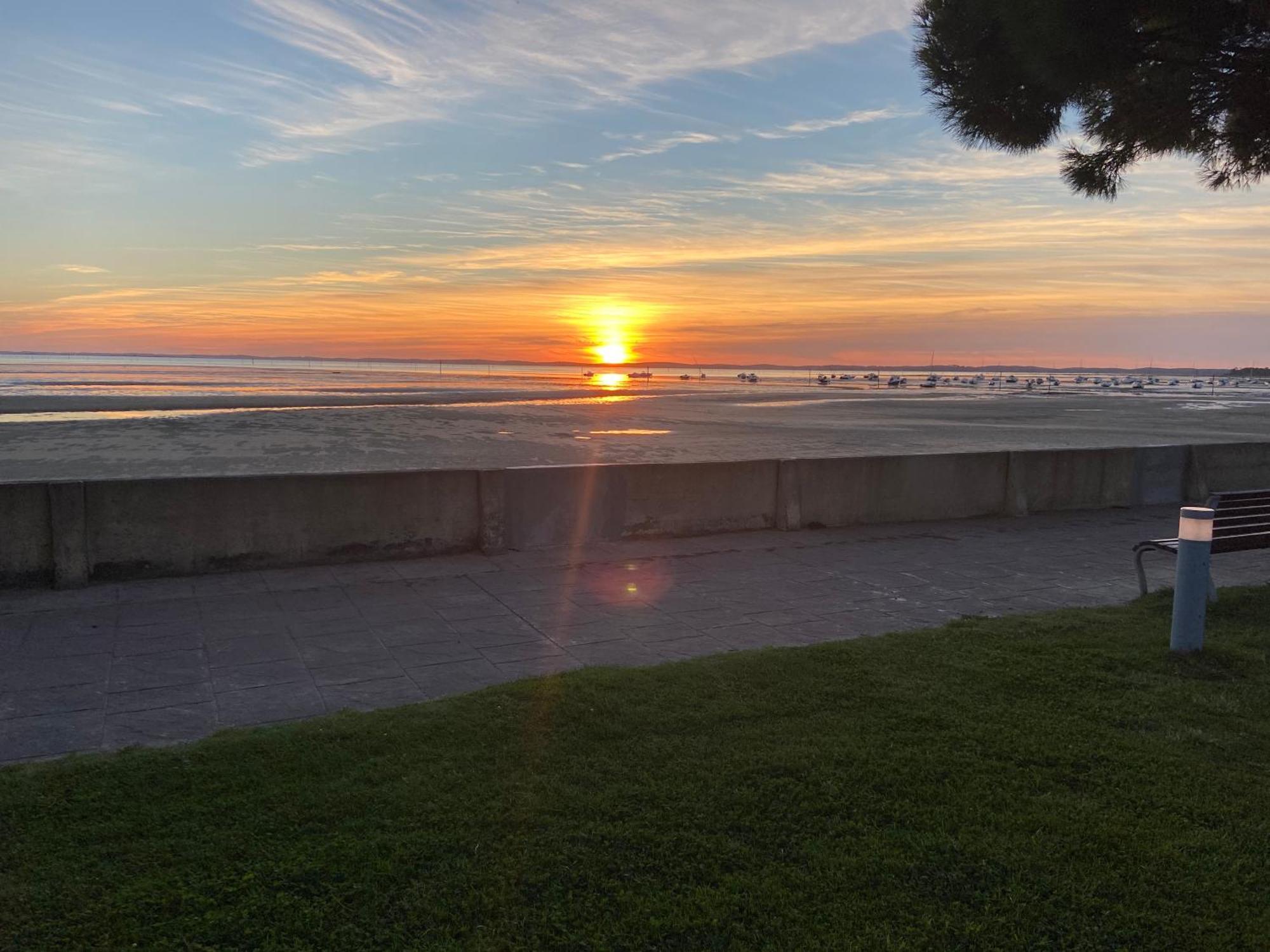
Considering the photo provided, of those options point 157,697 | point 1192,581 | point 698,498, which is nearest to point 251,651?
point 157,697

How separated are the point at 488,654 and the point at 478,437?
2075 cm

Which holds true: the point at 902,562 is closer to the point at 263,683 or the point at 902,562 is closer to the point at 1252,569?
the point at 1252,569

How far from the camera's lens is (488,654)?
5.77m

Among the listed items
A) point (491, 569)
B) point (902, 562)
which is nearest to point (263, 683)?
point (491, 569)

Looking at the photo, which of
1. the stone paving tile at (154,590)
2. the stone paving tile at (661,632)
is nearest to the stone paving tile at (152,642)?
the stone paving tile at (154,590)

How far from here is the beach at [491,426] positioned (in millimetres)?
20094

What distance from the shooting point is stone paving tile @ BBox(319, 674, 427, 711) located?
193 inches

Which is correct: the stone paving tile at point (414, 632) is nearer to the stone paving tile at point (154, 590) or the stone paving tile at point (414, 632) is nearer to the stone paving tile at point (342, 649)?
the stone paving tile at point (342, 649)

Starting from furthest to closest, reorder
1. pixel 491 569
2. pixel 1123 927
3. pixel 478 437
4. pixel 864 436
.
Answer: pixel 864 436
pixel 478 437
pixel 491 569
pixel 1123 927

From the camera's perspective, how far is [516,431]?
28.6 meters

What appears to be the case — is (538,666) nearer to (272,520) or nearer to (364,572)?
(364,572)

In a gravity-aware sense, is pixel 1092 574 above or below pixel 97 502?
below

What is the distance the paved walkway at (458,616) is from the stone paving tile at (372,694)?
1 centimetres

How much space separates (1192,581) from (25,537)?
810 centimetres
